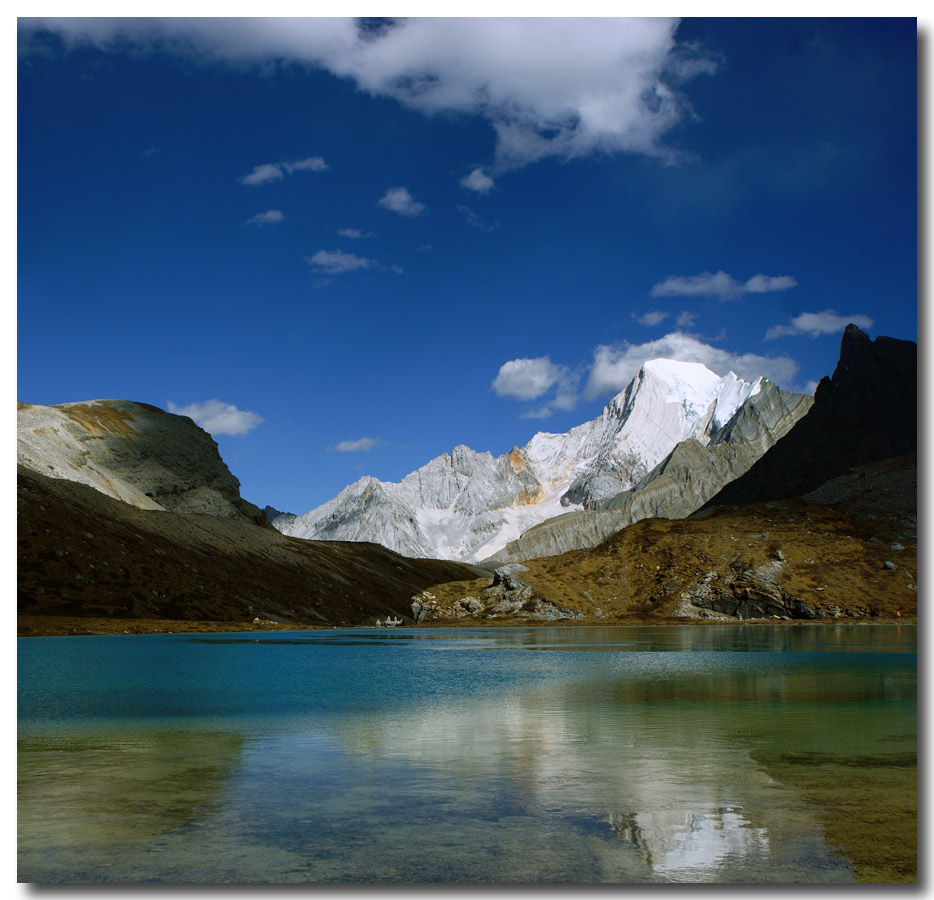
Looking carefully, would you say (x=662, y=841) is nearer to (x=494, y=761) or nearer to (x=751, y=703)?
(x=494, y=761)

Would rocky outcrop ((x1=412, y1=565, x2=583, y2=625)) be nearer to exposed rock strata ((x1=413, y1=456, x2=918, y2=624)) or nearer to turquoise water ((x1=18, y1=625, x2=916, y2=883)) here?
exposed rock strata ((x1=413, y1=456, x2=918, y2=624))

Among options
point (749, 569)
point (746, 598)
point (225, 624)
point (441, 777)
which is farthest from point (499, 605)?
point (441, 777)

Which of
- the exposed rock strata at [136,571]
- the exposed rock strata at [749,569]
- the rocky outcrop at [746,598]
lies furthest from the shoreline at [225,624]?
the rocky outcrop at [746,598]

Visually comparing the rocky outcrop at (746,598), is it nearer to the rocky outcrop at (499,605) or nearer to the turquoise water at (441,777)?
the rocky outcrop at (499,605)

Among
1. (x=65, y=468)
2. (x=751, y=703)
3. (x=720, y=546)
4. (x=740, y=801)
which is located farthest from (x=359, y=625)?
(x=740, y=801)

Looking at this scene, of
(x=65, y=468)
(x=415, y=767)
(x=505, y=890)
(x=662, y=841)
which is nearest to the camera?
(x=505, y=890)

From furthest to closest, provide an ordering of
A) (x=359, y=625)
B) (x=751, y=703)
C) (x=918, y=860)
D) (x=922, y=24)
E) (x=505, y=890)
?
(x=359, y=625)
(x=751, y=703)
(x=922, y=24)
(x=918, y=860)
(x=505, y=890)

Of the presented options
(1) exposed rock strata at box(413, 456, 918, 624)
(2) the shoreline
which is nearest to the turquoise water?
(2) the shoreline
